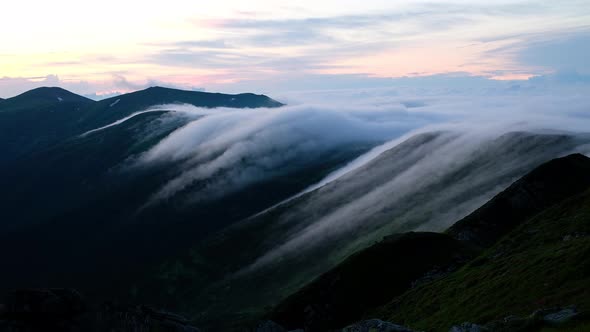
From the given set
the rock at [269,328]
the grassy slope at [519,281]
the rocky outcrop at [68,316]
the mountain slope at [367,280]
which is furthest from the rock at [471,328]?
the mountain slope at [367,280]

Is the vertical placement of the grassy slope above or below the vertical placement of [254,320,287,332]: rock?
above

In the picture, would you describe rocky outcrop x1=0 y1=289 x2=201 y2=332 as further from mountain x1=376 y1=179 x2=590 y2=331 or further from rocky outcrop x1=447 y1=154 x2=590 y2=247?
rocky outcrop x1=447 y1=154 x2=590 y2=247

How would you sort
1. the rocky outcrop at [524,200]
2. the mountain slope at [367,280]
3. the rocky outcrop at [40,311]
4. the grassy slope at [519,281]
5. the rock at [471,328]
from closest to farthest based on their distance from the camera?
1. the rock at [471,328]
2. the grassy slope at [519,281]
3. the rocky outcrop at [40,311]
4. the mountain slope at [367,280]
5. the rocky outcrop at [524,200]

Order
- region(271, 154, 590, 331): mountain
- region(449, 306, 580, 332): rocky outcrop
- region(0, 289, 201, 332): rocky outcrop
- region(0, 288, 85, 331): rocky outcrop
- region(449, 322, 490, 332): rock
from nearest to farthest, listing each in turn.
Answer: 1. region(449, 306, 580, 332): rocky outcrop
2. region(449, 322, 490, 332): rock
3. region(271, 154, 590, 331): mountain
4. region(0, 289, 201, 332): rocky outcrop
5. region(0, 288, 85, 331): rocky outcrop

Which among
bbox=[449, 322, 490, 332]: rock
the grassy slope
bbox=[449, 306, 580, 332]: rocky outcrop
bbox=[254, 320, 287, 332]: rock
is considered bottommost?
bbox=[254, 320, 287, 332]: rock

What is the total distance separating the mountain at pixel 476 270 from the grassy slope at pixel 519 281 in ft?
0.68

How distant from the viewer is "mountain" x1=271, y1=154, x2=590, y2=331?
58.2 meters

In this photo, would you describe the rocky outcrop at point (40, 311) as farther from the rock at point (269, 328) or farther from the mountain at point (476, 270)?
the mountain at point (476, 270)

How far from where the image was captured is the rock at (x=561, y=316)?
34781 millimetres

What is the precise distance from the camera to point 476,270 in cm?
8694

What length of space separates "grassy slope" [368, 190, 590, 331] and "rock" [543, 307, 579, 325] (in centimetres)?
160

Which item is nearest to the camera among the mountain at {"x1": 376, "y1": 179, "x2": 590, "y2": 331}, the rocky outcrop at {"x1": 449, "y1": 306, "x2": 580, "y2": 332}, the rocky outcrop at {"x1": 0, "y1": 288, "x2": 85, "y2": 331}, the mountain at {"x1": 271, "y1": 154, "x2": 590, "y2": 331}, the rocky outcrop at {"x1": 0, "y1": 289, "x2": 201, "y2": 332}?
the rocky outcrop at {"x1": 449, "y1": 306, "x2": 580, "y2": 332}

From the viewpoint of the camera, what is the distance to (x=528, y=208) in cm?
15938

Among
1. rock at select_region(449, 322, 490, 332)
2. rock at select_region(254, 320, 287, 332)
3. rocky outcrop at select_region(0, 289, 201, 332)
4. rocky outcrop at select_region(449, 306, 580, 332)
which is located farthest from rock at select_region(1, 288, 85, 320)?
rocky outcrop at select_region(449, 306, 580, 332)
